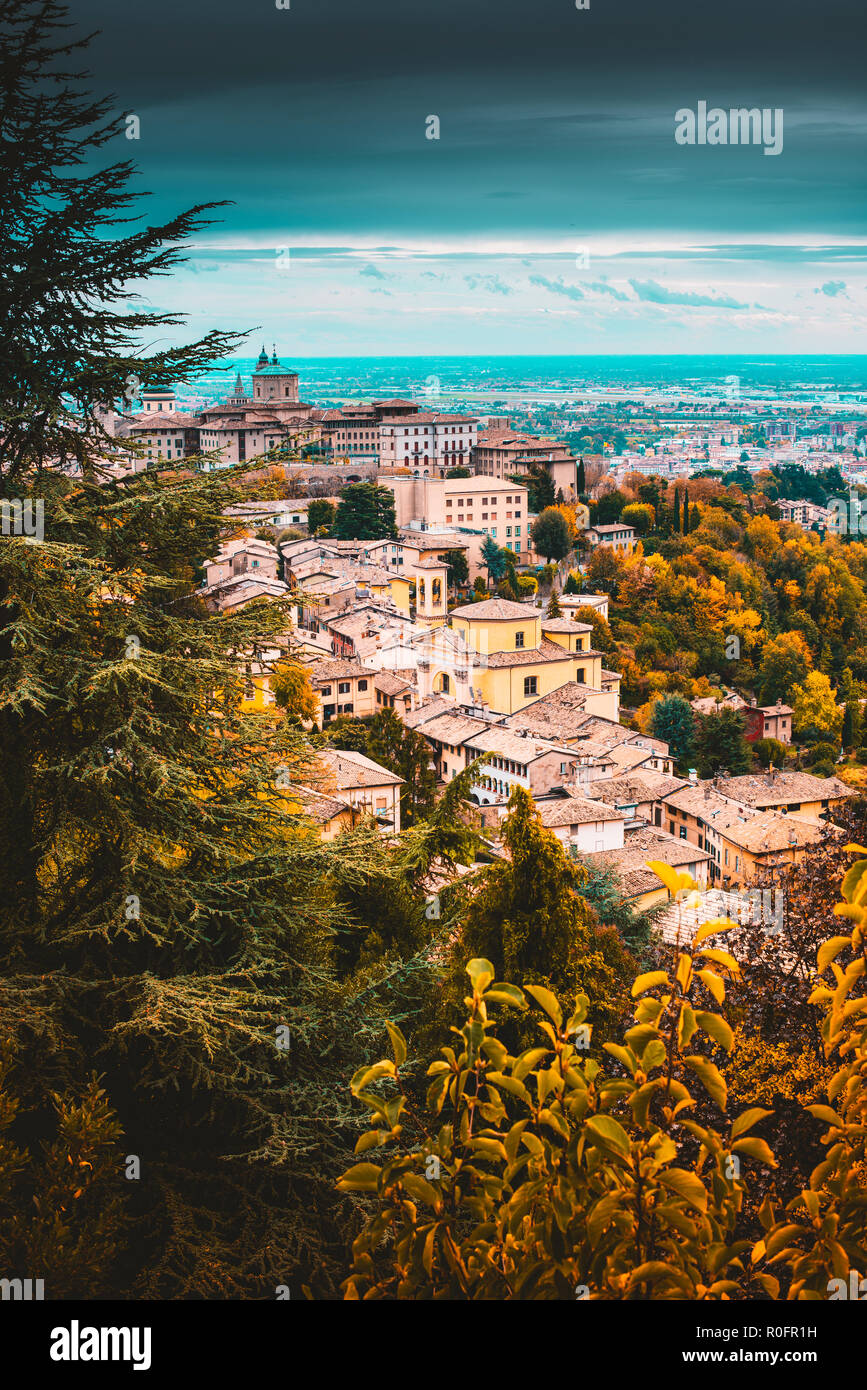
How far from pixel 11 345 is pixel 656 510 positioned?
4983 cm

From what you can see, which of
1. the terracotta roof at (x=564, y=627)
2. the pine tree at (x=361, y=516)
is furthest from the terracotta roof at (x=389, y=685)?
the pine tree at (x=361, y=516)

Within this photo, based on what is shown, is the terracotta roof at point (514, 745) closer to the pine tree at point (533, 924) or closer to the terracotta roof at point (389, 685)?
the terracotta roof at point (389, 685)

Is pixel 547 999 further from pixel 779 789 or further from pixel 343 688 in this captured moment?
pixel 779 789

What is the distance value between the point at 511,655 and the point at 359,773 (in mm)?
10977

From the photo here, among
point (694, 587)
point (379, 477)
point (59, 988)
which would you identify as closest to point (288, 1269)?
point (59, 988)

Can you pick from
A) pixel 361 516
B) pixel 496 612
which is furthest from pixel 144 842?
pixel 361 516

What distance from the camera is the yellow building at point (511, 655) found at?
28.2 m

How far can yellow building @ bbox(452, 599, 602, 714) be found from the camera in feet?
92.5

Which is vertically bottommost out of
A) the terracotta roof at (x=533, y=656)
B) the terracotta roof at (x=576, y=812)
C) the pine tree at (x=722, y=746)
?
the pine tree at (x=722, y=746)

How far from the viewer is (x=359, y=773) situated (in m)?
18.1

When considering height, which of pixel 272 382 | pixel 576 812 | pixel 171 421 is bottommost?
pixel 576 812

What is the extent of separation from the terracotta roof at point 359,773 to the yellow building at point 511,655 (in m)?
9.03
